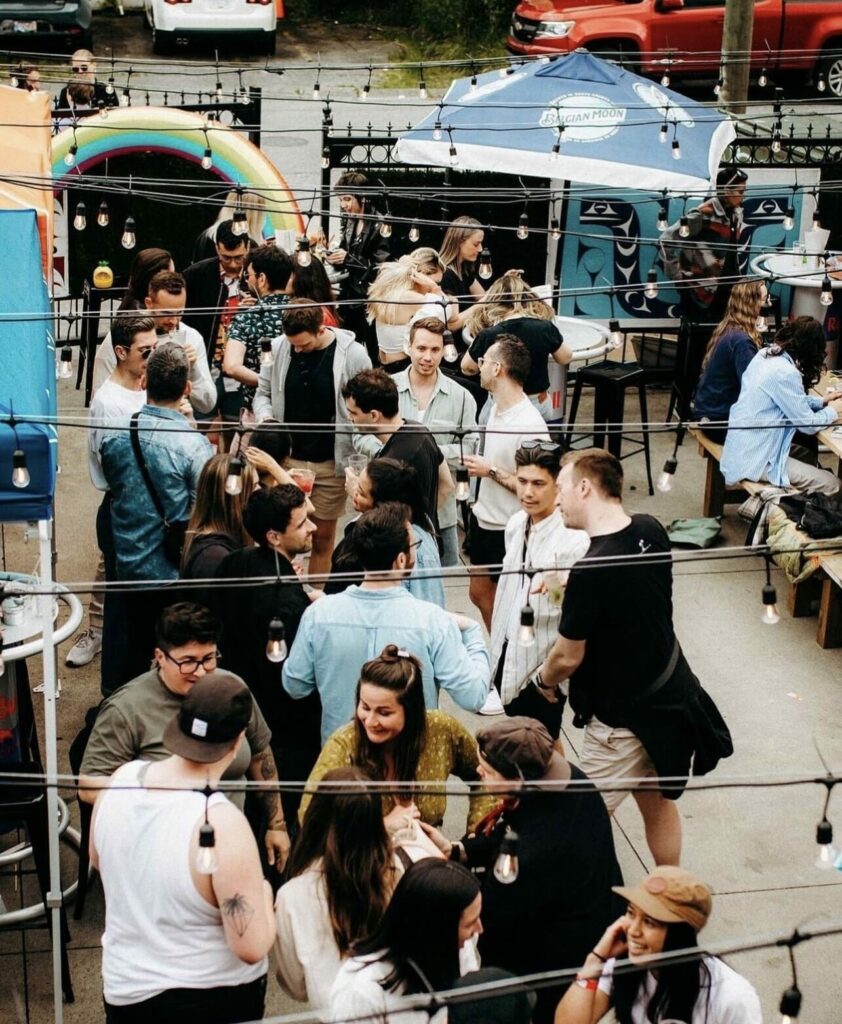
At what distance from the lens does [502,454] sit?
712 cm

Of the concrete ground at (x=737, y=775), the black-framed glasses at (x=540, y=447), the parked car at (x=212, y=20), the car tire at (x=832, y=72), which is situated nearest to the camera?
the concrete ground at (x=737, y=775)

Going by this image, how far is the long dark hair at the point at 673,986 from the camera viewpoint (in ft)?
13.3

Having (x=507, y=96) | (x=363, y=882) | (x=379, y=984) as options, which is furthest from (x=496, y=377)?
(x=507, y=96)

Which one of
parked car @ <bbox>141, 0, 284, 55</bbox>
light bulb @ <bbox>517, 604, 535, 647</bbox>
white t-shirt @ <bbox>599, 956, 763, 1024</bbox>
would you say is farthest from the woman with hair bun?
parked car @ <bbox>141, 0, 284, 55</bbox>

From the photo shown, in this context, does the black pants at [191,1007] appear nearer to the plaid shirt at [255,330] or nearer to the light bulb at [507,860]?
the light bulb at [507,860]

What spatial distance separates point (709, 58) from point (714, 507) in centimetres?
1025

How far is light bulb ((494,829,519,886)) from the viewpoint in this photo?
431cm

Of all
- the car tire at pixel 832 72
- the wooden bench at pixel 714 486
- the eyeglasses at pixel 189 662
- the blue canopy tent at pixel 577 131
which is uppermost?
the car tire at pixel 832 72

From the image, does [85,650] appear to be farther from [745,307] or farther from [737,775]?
[745,307]

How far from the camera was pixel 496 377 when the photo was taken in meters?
7.14

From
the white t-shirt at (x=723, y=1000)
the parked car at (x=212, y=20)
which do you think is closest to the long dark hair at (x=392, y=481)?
the white t-shirt at (x=723, y=1000)

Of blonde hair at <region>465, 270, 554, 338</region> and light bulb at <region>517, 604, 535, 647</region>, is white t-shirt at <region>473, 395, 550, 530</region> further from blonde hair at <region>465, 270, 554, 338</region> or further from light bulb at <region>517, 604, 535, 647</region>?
light bulb at <region>517, 604, 535, 647</region>

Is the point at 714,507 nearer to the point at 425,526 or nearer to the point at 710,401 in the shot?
the point at 710,401

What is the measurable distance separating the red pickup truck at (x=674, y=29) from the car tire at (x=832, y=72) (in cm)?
15
